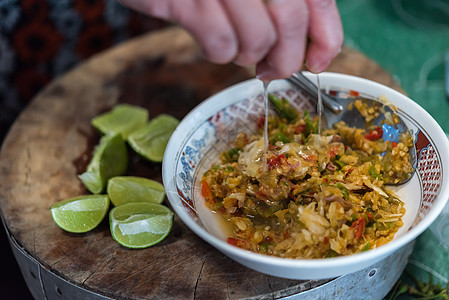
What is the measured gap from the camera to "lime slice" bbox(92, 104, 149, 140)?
7.56ft

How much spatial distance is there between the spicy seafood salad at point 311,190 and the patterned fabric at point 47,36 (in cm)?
193

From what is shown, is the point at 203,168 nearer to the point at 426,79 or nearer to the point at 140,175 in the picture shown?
the point at 140,175

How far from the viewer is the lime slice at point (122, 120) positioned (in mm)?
2305

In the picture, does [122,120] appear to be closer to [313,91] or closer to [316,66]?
[313,91]

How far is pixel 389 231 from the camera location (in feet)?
5.17

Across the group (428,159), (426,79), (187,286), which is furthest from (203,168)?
(426,79)

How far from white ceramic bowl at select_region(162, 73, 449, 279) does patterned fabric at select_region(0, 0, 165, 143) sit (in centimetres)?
177

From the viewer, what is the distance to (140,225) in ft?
5.92

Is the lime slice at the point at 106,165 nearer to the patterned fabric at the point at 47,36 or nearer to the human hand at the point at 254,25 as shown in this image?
the human hand at the point at 254,25

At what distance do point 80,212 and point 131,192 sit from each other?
0.20 meters

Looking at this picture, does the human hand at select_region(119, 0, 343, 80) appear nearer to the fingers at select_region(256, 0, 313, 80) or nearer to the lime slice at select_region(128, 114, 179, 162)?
the fingers at select_region(256, 0, 313, 80)

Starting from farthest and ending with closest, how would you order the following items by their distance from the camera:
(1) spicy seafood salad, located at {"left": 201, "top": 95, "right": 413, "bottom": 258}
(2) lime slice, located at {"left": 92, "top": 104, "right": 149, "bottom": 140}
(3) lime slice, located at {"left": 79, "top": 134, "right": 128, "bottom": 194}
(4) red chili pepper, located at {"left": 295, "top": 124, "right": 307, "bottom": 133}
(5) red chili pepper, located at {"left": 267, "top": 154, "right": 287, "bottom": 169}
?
(2) lime slice, located at {"left": 92, "top": 104, "right": 149, "bottom": 140}, (3) lime slice, located at {"left": 79, "top": 134, "right": 128, "bottom": 194}, (4) red chili pepper, located at {"left": 295, "top": 124, "right": 307, "bottom": 133}, (5) red chili pepper, located at {"left": 267, "top": 154, "right": 287, "bottom": 169}, (1) spicy seafood salad, located at {"left": 201, "top": 95, "right": 413, "bottom": 258}

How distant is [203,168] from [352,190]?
560mm

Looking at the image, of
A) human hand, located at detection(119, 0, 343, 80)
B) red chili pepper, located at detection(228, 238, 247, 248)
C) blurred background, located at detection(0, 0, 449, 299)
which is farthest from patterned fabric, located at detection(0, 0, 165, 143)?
red chili pepper, located at detection(228, 238, 247, 248)
